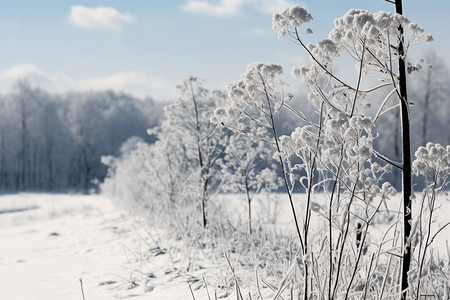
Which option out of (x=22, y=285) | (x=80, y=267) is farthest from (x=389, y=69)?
(x=80, y=267)

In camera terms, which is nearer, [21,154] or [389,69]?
[389,69]

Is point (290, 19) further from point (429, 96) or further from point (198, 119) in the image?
point (429, 96)

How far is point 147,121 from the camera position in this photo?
202 feet

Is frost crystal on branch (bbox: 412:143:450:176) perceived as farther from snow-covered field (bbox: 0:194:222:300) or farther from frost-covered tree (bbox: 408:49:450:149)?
frost-covered tree (bbox: 408:49:450:149)

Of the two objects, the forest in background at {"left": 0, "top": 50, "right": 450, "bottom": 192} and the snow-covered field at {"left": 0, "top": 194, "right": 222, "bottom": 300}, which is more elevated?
the forest in background at {"left": 0, "top": 50, "right": 450, "bottom": 192}

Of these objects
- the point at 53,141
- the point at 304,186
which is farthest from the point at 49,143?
the point at 304,186

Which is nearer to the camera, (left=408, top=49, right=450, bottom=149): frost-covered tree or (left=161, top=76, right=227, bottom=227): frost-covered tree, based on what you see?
(left=161, top=76, right=227, bottom=227): frost-covered tree

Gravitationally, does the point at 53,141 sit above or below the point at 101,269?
above

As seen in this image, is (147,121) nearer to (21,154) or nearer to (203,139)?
(21,154)

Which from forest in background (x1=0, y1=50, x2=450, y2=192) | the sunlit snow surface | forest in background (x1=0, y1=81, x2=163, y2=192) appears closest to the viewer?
the sunlit snow surface

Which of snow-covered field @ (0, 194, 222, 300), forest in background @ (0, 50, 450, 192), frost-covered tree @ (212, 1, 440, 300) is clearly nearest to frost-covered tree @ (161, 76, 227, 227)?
snow-covered field @ (0, 194, 222, 300)

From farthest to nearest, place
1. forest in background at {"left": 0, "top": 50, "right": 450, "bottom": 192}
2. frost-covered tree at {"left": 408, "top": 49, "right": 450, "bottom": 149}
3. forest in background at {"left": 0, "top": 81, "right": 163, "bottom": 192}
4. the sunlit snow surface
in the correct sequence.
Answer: forest in background at {"left": 0, "top": 81, "right": 163, "bottom": 192} → forest in background at {"left": 0, "top": 50, "right": 450, "bottom": 192} → frost-covered tree at {"left": 408, "top": 49, "right": 450, "bottom": 149} → the sunlit snow surface

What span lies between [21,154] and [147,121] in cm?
2542

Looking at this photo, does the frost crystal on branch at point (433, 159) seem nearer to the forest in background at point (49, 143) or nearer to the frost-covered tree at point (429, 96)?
the frost-covered tree at point (429, 96)
